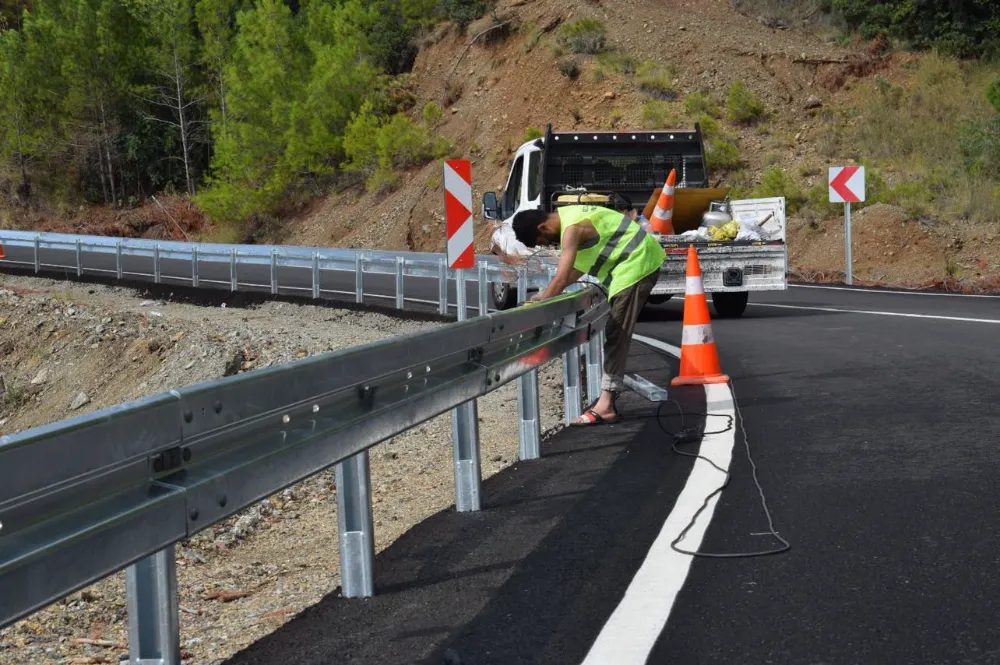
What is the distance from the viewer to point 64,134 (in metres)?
62.2

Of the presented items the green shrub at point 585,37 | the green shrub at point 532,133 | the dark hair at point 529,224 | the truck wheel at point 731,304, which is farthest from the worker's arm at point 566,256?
the green shrub at point 585,37

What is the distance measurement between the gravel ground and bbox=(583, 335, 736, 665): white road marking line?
1.48 metres

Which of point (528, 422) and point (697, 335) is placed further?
point (697, 335)

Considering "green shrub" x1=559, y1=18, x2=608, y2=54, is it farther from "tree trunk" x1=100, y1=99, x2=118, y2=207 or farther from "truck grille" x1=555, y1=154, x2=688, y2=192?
"truck grille" x1=555, y1=154, x2=688, y2=192

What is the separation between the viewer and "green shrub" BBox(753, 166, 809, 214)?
34.2 m

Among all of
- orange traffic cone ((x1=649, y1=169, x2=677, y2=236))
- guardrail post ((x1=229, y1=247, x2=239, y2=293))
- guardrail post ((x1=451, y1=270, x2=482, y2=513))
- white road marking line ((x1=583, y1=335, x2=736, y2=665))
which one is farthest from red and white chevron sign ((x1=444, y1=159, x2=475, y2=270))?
guardrail post ((x1=229, y1=247, x2=239, y2=293))

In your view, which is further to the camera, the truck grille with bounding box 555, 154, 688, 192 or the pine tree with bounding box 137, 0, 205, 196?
the pine tree with bounding box 137, 0, 205, 196

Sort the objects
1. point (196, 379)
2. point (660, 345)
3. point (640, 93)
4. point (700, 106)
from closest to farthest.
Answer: point (660, 345) < point (196, 379) < point (700, 106) < point (640, 93)

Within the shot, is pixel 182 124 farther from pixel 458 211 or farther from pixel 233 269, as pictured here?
pixel 458 211

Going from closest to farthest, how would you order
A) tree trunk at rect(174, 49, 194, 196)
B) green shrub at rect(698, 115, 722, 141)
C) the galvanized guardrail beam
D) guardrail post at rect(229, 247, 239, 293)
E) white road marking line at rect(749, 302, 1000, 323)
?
the galvanized guardrail beam
white road marking line at rect(749, 302, 1000, 323)
guardrail post at rect(229, 247, 239, 293)
green shrub at rect(698, 115, 722, 141)
tree trunk at rect(174, 49, 194, 196)

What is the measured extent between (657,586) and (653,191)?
1395 centimetres

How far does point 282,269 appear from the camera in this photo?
1262 inches

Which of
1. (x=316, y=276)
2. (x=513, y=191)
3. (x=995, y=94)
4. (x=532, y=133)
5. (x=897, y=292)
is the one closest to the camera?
(x=513, y=191)

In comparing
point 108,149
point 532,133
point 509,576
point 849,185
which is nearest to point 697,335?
point 509,576
